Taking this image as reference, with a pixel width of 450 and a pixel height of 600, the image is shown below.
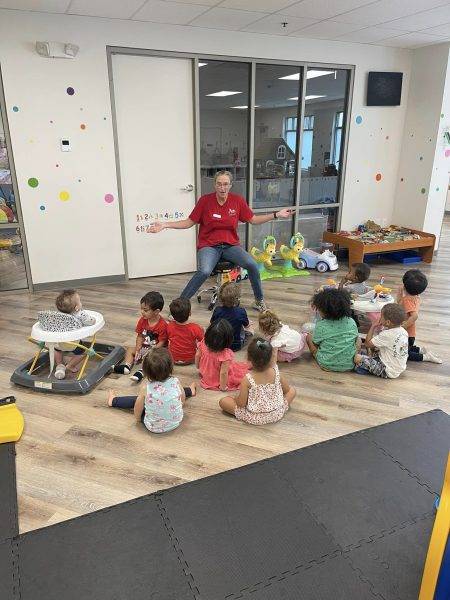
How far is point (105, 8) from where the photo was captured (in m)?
3.69

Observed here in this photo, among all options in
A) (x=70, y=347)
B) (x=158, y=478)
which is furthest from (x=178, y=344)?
(x=158, y=478)

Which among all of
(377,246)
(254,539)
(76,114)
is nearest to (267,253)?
(377,246)

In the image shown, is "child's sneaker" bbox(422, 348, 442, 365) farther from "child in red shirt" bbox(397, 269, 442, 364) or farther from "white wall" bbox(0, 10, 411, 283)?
"white wall" bbox(0, 10, 411, 283)

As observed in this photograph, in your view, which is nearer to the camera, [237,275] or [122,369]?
[122,369]

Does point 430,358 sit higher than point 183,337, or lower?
lower

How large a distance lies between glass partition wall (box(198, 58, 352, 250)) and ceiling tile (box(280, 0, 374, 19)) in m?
0.92

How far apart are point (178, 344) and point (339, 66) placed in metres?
4.02

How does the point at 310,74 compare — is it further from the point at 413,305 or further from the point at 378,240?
the point at 413,305

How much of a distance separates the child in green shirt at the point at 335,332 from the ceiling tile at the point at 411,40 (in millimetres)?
3507

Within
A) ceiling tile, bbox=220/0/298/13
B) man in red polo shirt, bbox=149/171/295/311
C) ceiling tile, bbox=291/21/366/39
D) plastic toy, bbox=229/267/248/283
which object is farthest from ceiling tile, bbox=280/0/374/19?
plastic toy, bbox=229/267/248/283

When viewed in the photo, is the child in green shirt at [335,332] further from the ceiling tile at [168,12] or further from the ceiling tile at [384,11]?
the ceiling tile at [168,12]

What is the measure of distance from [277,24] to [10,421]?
414 centimetres

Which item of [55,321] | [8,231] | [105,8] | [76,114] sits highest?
[105,8]

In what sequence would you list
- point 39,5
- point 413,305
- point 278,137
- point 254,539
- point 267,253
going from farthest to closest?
point 278,137 < point 267,253 < point 39,5 < point 413,305 < point 254,539
